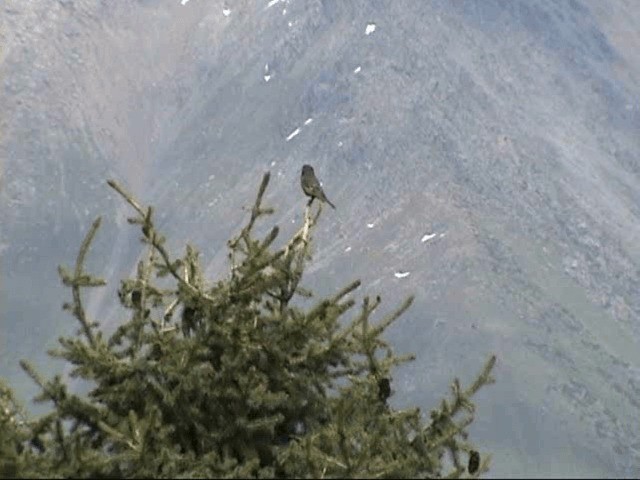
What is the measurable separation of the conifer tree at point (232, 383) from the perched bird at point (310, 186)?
0.62 meters

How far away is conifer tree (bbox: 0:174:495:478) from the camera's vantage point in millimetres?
9969

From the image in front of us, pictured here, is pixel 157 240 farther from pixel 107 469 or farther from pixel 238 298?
pixel 107 469

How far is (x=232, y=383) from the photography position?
34.8ft

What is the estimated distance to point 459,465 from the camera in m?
10.5

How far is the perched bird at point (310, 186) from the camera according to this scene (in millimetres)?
12096

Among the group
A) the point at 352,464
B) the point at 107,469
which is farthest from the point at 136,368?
the point at 352,464

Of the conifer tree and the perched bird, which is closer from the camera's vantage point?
the conifer tree

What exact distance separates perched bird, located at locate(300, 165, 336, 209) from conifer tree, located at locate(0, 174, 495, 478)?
62 centimetres

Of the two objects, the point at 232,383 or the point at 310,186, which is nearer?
the point at 232,383

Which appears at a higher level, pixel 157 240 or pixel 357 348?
pixel 157 240

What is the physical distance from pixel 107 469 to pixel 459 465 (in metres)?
2.47

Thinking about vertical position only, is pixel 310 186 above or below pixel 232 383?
above

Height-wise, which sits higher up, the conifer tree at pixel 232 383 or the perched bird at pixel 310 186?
the perched bird at pixel 310 186

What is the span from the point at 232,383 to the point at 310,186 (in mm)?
2361
